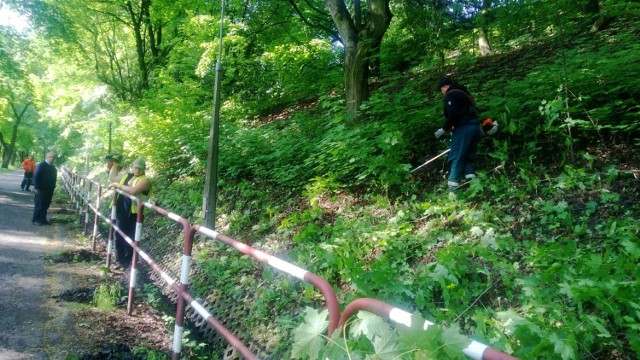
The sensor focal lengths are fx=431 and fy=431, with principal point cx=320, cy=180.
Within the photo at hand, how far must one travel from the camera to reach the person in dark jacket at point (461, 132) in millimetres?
5648

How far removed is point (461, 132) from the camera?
5.76 meters

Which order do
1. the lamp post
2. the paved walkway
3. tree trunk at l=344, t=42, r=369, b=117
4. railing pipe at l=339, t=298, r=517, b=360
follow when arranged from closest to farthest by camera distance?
railing pipe at l=339, t=298, r=517, b=360
the paved walkway
the lamp post
tree trunk at l=344, t=42, r=369, b=117

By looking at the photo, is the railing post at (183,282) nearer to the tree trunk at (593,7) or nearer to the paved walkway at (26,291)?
the paved walkway at (26,291)

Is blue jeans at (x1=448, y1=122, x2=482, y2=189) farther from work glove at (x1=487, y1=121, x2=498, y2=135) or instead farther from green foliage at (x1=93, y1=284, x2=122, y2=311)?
green foliage at (x1=93, y1=284, x2=122, y2=311)

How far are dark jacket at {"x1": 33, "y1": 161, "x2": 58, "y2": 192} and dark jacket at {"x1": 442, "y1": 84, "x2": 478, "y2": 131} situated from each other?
961 centimetres

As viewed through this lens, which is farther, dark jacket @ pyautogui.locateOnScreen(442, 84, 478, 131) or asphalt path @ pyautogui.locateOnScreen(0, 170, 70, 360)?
dark jacket @ pyautogui.locateOnScreen(442, 84, 478, 131)

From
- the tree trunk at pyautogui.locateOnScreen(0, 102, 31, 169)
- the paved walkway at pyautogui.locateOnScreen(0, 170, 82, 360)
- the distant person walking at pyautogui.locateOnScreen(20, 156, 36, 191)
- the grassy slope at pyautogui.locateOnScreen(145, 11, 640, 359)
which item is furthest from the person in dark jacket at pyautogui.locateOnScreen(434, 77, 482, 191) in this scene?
the tree trunk at pyautogui.locateOnScreen(0, 102, 31, 169)

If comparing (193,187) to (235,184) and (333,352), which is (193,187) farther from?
(333,352)

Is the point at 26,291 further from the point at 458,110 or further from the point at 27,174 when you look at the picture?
the point at 27,174

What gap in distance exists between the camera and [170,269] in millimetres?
6656

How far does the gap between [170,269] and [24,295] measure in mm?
1933

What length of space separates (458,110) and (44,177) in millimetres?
10030

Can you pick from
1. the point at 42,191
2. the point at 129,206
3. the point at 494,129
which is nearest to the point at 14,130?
the point at 42,191

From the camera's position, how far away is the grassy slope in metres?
2.98
